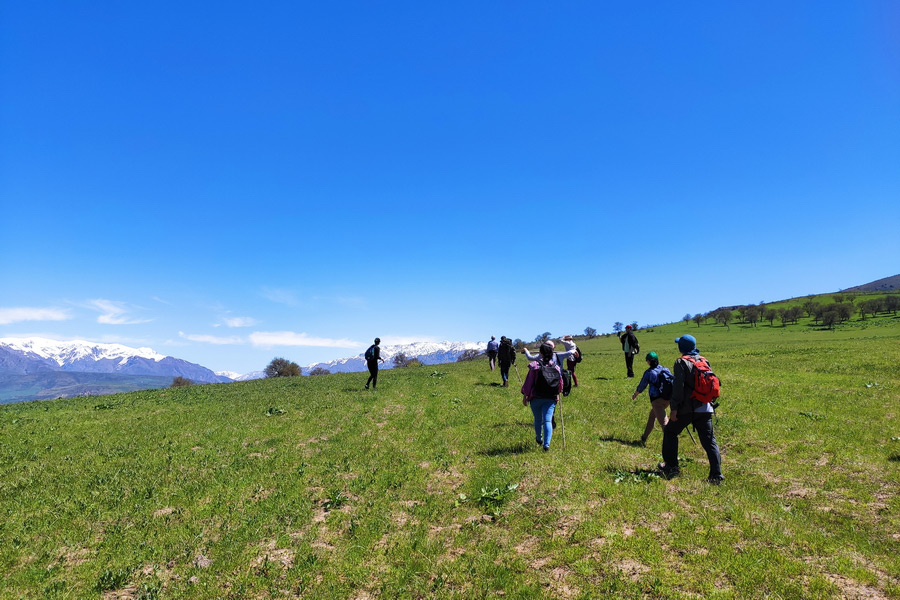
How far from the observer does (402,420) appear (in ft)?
63.2

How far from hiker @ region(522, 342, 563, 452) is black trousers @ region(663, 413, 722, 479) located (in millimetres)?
3264

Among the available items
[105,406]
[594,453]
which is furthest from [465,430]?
[105,406]

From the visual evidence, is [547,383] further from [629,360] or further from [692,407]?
[629,360]

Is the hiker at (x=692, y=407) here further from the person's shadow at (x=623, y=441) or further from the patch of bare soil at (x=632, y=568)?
the patch of bare soil at (x=632, y=568)

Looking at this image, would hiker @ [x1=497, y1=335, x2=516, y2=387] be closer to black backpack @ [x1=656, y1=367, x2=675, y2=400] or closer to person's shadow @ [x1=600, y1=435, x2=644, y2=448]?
person's shadow @ [x1=600, y1=435, x2=644, y2=448]

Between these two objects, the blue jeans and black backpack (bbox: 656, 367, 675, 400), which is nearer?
the blue jeans

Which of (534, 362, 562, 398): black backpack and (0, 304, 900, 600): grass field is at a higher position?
(534, 362, 562, 398): black backpack

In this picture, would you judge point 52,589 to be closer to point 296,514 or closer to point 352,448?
point 296,514

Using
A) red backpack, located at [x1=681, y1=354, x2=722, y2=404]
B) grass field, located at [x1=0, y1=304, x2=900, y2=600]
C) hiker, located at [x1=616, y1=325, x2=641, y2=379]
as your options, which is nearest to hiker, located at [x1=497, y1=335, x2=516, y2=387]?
hiker, located at [x1=616, y1=325, x2=641, y2=379]

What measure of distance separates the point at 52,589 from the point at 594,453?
43.9ft

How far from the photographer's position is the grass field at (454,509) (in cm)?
714

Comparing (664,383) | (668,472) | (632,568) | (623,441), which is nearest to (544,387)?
(668,472)

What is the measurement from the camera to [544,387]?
12.8 meters

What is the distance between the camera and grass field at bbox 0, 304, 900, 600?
7.14m
